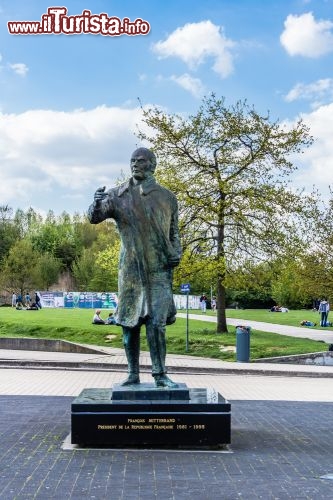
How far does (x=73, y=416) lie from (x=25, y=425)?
1833 millimetres

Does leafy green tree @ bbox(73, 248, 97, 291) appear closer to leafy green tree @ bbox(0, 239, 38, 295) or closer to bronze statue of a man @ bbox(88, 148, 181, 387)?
leafy green tree @ bbox(0, 239, 38, 295)

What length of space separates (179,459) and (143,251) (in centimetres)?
219

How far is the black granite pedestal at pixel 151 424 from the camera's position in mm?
7891

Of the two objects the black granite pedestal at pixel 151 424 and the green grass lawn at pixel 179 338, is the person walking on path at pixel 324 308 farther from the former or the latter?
the black granite pedestal at pixel 151 424

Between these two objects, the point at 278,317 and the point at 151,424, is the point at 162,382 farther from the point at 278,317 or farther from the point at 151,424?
the point at 278,317

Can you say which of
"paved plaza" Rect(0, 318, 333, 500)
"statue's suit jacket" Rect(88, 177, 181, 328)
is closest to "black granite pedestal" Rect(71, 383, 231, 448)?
"paved plaza" Rect(0, 318, 333, 500)

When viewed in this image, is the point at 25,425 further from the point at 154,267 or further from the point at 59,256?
the point at 59,256

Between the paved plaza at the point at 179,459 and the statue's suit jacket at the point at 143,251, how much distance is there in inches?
56.9

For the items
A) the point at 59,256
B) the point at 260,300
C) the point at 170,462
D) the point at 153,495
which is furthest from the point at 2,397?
the point at 59,256

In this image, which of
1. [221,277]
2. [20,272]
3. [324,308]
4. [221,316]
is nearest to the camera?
[221,277]

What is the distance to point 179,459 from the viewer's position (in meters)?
7.45

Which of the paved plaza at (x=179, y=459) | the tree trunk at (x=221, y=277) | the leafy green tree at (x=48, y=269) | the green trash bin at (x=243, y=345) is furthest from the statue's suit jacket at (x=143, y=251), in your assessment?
the leafy green tree at (x=48, y=269)

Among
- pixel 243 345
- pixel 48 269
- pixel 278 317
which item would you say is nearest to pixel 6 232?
pixel 48 269

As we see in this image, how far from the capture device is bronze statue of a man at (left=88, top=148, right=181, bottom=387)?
8.39 metres
